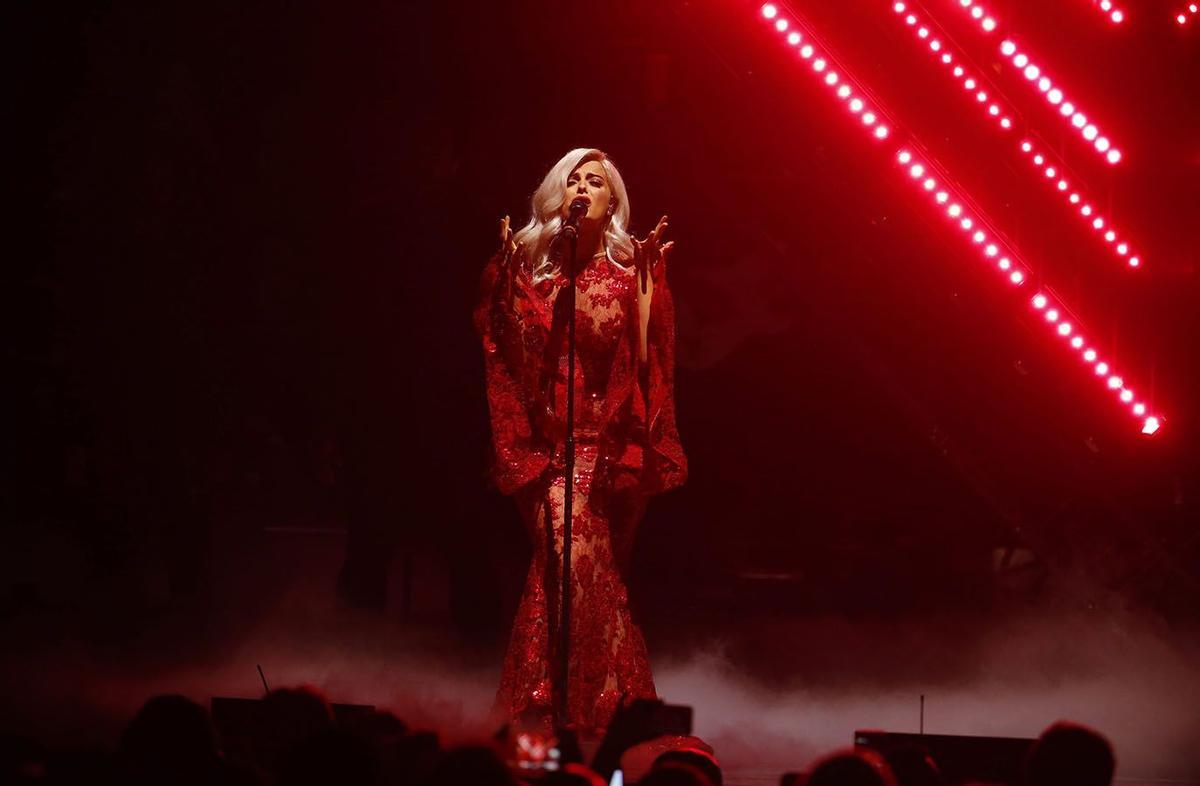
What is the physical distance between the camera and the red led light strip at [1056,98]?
5176 millimetres

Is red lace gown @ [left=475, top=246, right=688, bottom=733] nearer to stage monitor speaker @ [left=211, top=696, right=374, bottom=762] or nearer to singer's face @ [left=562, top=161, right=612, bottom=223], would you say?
singer's face @ [left=562, top=161, right=612, bottom=223]

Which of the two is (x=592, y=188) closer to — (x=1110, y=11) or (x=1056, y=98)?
(x=1056, y=98)

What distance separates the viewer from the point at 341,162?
18.9 ft

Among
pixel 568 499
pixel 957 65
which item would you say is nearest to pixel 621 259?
pixel 568 499

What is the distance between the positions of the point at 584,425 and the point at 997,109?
2218mm

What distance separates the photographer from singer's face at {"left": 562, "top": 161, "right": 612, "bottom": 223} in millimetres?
4445

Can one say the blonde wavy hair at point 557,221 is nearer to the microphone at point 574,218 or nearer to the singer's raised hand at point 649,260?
the singer's raised hand at point 649,260

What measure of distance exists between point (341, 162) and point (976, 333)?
2.79 meters

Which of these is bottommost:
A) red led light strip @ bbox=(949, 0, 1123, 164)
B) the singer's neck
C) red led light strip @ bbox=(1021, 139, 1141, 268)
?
the singer's neck

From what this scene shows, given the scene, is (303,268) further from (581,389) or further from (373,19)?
(581,389)

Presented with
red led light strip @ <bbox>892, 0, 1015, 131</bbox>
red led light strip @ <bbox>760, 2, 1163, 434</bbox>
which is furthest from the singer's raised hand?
red led light strip @ <bbox>892, 0, 1015, 131</bbox>

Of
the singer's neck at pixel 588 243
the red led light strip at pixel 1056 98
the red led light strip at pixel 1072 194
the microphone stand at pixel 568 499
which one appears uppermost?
the red led light strip at pixel 1056 98

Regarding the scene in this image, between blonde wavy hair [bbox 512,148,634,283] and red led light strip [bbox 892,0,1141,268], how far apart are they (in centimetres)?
155

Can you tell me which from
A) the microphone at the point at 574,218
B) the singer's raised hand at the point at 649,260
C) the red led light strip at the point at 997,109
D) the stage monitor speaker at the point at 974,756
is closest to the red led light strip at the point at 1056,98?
the red led light strip at the point at 997,109
